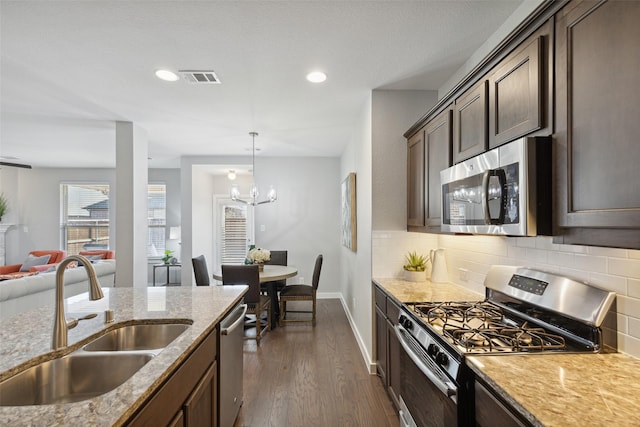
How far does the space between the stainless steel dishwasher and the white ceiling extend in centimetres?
183

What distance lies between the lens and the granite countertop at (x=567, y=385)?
0.88 meters

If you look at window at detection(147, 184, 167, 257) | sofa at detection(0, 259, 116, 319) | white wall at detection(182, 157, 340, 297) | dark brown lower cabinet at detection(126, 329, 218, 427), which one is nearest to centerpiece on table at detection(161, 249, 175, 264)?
window at detection(147, 184, 167, 257)

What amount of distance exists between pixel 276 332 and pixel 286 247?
2151 millimetres

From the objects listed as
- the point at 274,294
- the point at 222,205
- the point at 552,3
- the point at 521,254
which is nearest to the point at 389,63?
the point at 552,3

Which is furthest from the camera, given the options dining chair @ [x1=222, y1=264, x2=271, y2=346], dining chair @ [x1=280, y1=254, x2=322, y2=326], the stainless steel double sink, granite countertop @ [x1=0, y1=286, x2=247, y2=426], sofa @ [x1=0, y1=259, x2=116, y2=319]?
dining chair @ [x1=280, y1=254, x2=322, y2=326]

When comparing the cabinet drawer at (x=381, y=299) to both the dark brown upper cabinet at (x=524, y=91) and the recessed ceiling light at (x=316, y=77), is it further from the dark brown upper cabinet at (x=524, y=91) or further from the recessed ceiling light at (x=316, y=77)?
the recessed ceiling light at (x=316, y=77)

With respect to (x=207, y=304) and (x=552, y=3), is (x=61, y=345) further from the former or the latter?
(x=552, y=3)

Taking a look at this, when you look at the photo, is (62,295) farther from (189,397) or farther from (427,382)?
(427,382)

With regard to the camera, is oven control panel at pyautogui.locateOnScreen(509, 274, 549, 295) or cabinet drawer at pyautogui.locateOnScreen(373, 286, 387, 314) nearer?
oven control panel at pyautogui.locateOnScreen(509, 274, 549, 295)

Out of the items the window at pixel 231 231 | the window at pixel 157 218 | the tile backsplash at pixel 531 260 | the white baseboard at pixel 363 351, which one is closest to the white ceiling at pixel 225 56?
the tile backsplash at pixel 531 260

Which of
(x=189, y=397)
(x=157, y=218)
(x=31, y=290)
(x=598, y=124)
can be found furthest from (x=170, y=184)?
(x=598, y=124)

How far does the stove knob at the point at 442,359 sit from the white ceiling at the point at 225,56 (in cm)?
186

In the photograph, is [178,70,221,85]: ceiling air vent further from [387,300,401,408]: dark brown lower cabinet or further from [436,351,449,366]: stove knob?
[436,351,449,366]: stove knob

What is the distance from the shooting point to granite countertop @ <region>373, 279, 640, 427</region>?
0.88m
